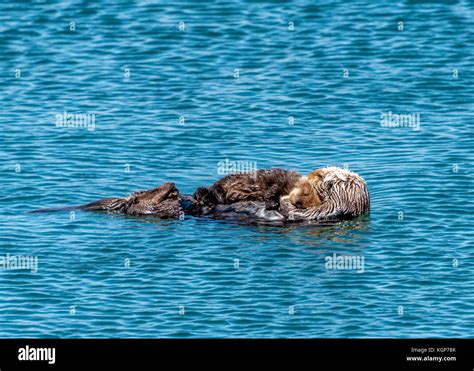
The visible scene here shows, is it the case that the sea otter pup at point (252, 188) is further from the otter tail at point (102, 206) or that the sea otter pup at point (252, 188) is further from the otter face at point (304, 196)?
the otter tail at point (102, 206)

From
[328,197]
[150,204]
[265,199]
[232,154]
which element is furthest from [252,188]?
[232,154]

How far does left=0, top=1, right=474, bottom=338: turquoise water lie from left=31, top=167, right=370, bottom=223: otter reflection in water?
0.23m

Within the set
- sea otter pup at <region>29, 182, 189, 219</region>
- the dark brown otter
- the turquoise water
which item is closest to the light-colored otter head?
the turquoise water

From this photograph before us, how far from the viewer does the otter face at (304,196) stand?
1409 centimetres

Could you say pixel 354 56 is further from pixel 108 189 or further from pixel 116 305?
pixel 116 305

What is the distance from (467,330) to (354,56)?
10798mm

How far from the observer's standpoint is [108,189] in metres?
15.2

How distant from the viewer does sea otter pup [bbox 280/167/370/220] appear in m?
13.9

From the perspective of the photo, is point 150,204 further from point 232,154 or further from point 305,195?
point 232,154

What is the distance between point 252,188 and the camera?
558 inches

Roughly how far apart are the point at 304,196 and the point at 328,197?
28cm

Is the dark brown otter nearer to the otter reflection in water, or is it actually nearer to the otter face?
the otter reflection in water

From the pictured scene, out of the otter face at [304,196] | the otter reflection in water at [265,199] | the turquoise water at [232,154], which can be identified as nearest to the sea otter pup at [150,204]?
the otter reflection in water at [265,199]
